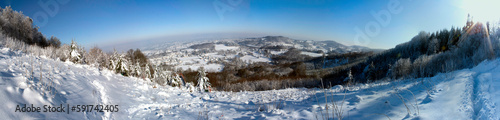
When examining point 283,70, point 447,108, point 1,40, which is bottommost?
point 283,70

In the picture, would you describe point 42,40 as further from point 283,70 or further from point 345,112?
point 283,70

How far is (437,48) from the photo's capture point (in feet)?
53.3

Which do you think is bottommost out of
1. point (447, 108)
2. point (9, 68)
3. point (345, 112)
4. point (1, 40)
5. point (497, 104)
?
A: point (345, 112)

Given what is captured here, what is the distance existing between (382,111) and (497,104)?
115 cm

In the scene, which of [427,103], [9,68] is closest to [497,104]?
[427,103]

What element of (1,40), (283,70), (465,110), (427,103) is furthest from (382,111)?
(283,70)

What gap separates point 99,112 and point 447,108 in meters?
5.08

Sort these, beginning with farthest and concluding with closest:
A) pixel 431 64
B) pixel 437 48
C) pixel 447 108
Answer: pixel 437 48 → pixel 431 64 → pixel 447 108

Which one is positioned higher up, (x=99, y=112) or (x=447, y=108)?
(x=447, y=108)

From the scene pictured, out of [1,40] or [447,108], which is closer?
[447,108]

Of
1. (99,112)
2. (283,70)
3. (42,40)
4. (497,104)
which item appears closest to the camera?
(497,104)

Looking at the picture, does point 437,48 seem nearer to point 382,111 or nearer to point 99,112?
point 382,111

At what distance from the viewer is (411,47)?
22.2m

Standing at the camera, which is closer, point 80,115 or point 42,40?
point 80,115
